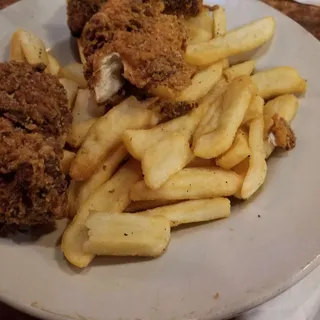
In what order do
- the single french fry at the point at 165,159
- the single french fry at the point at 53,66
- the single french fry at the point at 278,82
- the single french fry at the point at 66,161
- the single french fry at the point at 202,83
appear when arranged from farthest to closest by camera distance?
the single french fry at the point at 53,66 → the single french fry at the point at 278,82 → the single french fry at the point at 202,83 → the single french fry at the point at 66,161 → the single french fry at the point at 165,159

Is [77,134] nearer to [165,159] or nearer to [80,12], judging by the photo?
[165,159]

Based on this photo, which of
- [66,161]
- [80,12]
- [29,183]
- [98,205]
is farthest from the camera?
[80,12]

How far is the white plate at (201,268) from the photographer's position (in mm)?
1221

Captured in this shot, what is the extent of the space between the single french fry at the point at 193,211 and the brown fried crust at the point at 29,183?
8.9 inches

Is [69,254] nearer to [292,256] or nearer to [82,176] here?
[82,176]

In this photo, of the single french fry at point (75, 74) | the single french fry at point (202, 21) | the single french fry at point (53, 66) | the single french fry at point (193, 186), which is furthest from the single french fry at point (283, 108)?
the single french fry at point (53, 66)

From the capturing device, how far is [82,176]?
1448 millimetres

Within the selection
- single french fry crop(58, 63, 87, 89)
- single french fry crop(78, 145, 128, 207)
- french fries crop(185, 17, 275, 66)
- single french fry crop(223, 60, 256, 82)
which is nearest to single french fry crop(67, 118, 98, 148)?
single french fry crop(78, 145, 128, 207)

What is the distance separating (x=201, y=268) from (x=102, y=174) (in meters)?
→ 0.38

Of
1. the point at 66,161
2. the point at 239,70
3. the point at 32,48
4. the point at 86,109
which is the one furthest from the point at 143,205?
the point at 32,48

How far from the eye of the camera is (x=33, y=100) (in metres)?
1.45

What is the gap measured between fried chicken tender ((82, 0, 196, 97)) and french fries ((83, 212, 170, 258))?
41 centimetres

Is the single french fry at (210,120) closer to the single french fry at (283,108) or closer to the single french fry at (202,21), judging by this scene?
the single french fry at (283,108)

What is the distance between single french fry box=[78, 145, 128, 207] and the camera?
1.46 m
